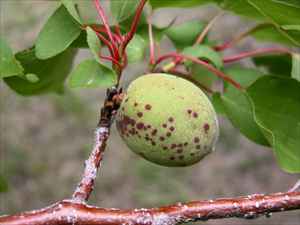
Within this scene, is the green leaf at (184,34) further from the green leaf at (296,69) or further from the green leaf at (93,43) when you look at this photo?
the green leaf at (93,43)

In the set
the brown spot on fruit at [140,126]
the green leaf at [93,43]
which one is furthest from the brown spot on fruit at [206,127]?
the green leaf at [93,43]

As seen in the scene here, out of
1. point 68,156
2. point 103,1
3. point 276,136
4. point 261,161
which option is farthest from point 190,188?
point 276,136

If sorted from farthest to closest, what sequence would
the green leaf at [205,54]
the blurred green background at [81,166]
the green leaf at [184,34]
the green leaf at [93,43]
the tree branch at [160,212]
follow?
the blurred green background at [81,166]
the green leaf at [184,34]
the green leaf at [205,54]
the green leaf at [93,43]
the tree branch at [160,212]

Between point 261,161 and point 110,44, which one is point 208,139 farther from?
point 261,161

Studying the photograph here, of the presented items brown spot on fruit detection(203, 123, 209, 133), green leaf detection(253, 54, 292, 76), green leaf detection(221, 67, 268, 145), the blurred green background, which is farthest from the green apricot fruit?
the blurred green background

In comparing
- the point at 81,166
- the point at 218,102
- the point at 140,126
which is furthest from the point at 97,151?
the point at 81,166
